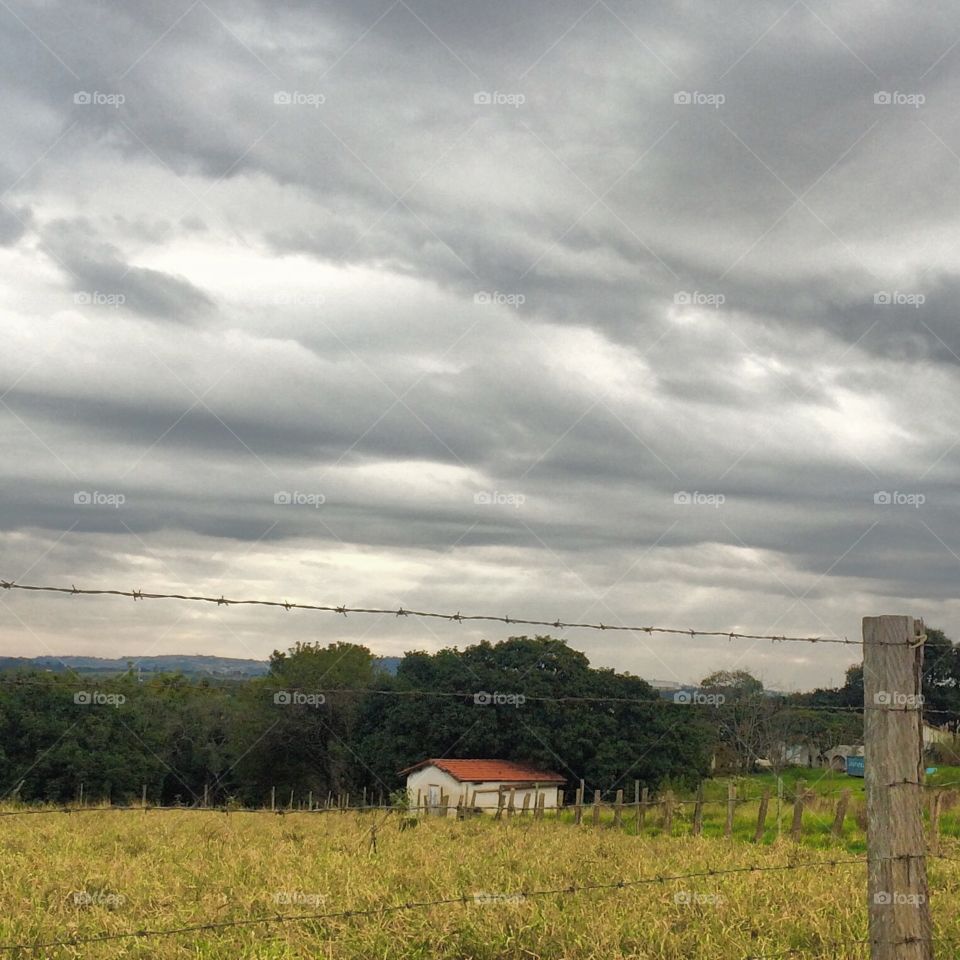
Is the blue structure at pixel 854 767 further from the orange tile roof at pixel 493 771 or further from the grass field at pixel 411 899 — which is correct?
the grass field at pixel 411 899

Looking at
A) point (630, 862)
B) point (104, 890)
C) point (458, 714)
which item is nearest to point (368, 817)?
point (630, 862)

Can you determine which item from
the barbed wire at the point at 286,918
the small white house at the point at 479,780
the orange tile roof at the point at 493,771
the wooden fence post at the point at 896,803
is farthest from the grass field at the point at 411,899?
the orange tile roof at the point at 493,771

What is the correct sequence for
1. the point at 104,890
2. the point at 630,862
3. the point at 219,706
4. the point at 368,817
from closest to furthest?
the point at 104,890
the point at 630,862
the point at 368,817
the point at 219,706

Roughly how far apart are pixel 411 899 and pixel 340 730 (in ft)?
75.3

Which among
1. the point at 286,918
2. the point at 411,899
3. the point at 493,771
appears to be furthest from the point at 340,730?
the point at 286,918

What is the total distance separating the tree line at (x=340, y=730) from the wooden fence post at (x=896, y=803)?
1872 cm

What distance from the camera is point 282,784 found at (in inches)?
1371

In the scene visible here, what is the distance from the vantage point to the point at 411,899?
8.16 meters

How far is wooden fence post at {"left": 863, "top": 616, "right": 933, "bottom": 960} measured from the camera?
532 centimetres

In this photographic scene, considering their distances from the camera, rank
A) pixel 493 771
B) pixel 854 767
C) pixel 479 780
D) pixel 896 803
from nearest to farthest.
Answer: pixel 896 803
pixel 479 780
pixel 493 771
pixel 854 767

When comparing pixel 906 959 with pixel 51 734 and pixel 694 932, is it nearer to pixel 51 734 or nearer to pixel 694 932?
pixel 694 932

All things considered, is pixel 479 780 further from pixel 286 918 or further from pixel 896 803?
→ pixel 896 803

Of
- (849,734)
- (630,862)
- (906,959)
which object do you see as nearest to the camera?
(906,959)

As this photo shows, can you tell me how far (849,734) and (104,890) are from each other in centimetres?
7198
